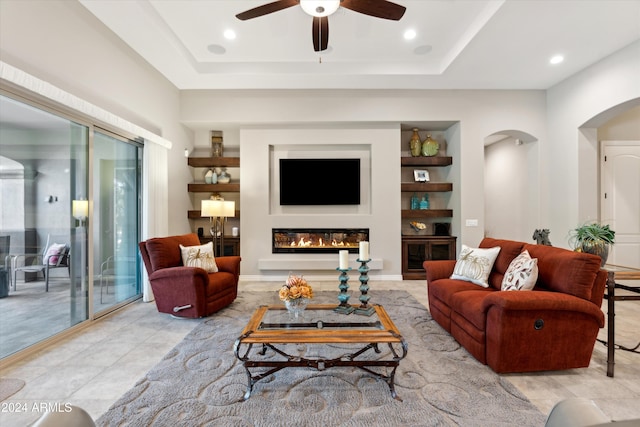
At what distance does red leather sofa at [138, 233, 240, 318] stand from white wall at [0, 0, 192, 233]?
121 cm

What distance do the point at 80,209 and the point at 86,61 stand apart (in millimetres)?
1525

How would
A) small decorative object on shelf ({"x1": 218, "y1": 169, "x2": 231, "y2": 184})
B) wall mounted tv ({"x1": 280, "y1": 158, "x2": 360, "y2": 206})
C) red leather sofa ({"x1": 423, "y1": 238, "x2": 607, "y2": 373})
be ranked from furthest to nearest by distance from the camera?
small decorative object on shelf ({"x1": 218, "y1": 169, "x2": 231, "y2": 184})
wall mounted tv ({"x1": 280, "y1": 158, "x2": 360, "y2": 206})
red leather sofa ({"x1": 423, "y1": 238, "x2": 607, "y2": 373})

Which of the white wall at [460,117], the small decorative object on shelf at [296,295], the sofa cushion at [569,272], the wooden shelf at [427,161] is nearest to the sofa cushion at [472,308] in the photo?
the sofa cushion at [569,272]

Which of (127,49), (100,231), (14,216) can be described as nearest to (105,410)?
(14,216)

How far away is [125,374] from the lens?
7.06 ft

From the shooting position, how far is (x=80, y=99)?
2.80 m

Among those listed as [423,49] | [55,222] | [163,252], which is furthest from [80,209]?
[423,49]

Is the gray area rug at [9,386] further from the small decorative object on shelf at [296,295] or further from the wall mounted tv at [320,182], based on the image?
the wall mounted tv at [320,182]

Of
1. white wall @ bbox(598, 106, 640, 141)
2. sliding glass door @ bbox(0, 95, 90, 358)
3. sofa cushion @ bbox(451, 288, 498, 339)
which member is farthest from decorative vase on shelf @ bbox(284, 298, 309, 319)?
white wall @ bbox(598, 106, 640, 141)

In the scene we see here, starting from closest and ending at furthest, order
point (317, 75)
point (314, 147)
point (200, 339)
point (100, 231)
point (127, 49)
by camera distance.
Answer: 1. point (200, 339)
2. point (100, 231)
3. point (127, 49)
4. point (317, 75)
5. point (314, 147)

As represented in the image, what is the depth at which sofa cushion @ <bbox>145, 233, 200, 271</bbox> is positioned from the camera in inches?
131

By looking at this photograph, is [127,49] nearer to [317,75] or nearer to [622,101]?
[317,75]

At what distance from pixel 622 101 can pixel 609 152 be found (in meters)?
1.29

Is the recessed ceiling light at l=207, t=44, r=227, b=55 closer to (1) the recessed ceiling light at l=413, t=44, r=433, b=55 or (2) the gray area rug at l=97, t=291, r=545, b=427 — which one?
(1) the recessed ceiling light at l=413, t=44, r=433, b=55
